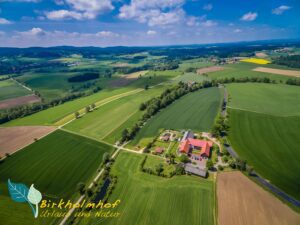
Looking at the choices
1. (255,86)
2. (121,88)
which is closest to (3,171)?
(121,88)

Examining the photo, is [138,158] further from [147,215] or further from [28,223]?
[28,223]

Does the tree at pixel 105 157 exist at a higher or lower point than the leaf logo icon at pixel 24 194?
higher

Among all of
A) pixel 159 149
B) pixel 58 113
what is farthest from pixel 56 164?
pixel 58 113

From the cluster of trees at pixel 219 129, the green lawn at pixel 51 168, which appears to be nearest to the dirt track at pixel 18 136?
the green lawn at pixel 51 168

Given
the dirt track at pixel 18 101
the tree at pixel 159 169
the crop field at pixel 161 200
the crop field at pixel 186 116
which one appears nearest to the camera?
the crop field at pixel 161 200

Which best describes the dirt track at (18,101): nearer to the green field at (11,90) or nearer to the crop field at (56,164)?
the green field at (11,90)

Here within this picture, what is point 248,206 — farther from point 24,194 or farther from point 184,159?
point 24,194

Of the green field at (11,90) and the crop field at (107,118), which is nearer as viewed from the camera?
the crop field at (107,118)

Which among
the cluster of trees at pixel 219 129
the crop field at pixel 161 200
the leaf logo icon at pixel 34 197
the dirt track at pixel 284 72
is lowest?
the leaf logo icon at pixel 34 197
